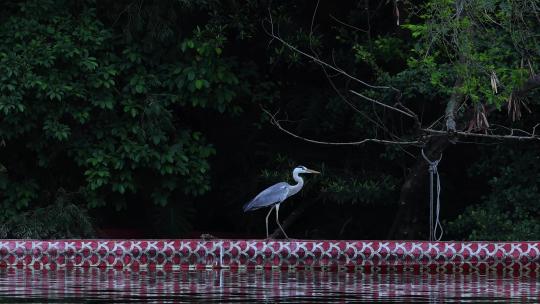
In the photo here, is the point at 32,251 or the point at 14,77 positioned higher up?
the point at 14,77

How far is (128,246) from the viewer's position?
57.5 feet

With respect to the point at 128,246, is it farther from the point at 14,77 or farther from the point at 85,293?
the point at 85,293

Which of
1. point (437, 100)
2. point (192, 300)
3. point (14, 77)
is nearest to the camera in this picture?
point (192, 300)

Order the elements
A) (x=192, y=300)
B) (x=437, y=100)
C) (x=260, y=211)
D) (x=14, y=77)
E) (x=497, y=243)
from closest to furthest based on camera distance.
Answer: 1. (x=192, y=300)
2. (x=497, y=243)
3. (x=14, y=77)
4. (x=437, y=100)
5. (x=260, y=211)

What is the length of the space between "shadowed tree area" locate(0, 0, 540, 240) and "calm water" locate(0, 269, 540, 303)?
9.60ft

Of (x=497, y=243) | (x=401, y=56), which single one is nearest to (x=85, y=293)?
(x=497, y=243)

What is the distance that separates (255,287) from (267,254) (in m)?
3.48

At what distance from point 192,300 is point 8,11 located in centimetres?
852

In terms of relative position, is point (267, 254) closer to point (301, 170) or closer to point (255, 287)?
point (301, 170)

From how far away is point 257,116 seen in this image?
A: 21.5 meters

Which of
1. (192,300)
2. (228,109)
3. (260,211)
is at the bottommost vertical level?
(192,300)

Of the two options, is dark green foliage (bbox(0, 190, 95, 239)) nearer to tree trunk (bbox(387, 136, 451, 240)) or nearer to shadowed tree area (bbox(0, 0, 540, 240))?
shadowed tree area (bbox(0, 0, 540, 240))

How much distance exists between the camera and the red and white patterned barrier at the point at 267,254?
17422mm

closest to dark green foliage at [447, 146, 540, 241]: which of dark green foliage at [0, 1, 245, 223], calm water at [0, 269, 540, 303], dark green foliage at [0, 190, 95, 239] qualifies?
calm water at [0, 269, 540, 303]
